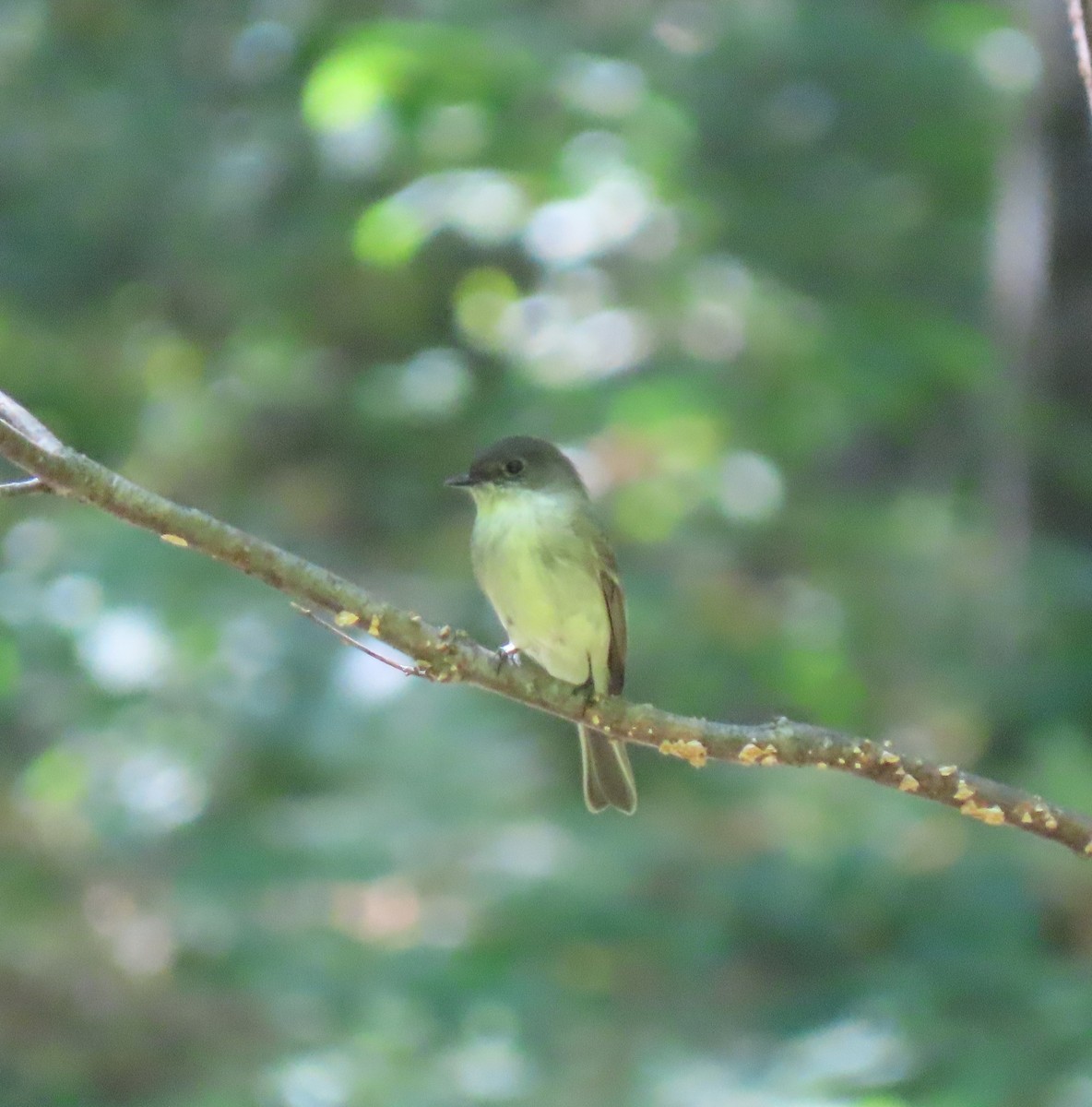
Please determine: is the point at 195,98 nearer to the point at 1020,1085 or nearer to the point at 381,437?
the point at 381,437

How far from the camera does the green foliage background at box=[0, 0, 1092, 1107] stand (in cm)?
626

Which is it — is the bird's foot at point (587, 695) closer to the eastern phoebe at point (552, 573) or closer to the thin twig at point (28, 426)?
the eastern phoebe at point (552, 573)

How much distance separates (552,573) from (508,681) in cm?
130

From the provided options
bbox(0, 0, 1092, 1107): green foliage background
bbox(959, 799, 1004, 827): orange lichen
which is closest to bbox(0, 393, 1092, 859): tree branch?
bbox(959, 799, 1004, 827): orange lichen

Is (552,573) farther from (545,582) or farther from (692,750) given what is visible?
(692,750)

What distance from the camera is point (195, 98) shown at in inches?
368

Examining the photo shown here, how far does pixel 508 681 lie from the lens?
3025 millimetres

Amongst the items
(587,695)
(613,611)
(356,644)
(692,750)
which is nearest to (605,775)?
(613,611)

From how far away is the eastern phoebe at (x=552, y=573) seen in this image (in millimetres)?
4289

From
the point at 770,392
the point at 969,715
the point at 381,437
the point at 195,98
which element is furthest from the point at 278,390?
the point at 969,715

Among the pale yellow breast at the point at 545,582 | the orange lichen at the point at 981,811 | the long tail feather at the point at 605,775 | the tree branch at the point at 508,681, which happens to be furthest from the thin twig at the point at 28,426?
the long tail feather at the point at 605,775

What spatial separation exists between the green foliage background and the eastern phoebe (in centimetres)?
126

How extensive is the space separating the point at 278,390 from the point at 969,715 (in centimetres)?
320

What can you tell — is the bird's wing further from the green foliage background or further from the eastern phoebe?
the green foliage background
